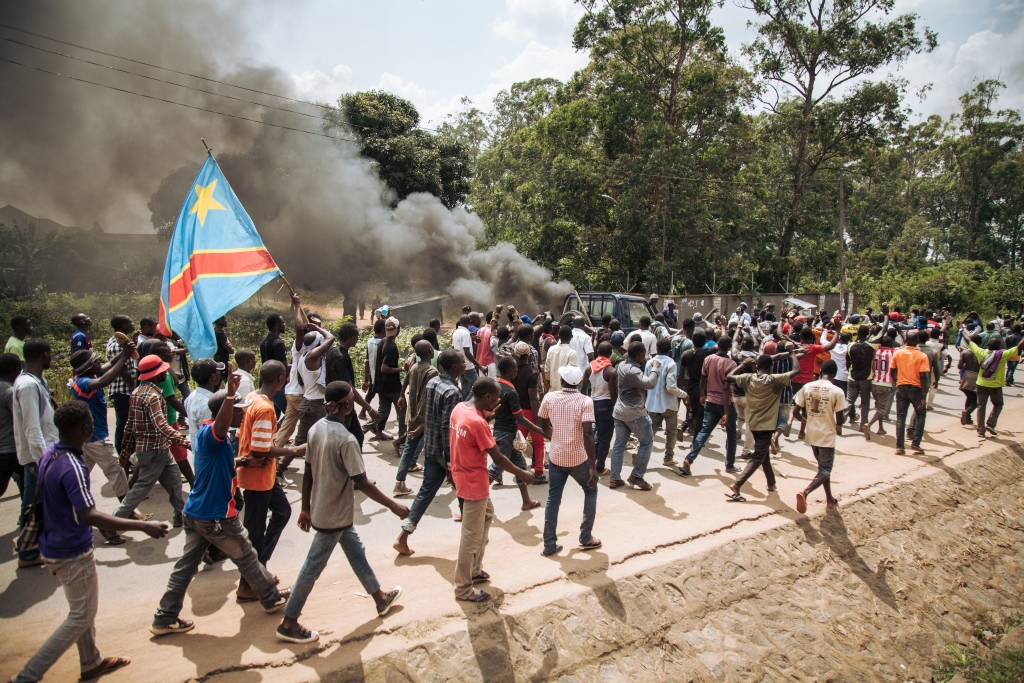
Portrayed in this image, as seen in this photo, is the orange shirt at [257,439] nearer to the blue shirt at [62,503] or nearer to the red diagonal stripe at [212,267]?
the blue shirt at [62,503]

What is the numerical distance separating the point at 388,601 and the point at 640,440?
3.40 metres

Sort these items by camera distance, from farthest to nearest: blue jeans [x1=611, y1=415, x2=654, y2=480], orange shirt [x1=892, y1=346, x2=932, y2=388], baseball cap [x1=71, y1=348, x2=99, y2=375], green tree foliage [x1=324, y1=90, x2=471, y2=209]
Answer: green tree foliage [x1=324, y1=90, x2=471, y2=209]
orange shirt [x1=892, y1=346, x2=932, y2=388]
blue jeans [x1=611, y1=415, x2=654, y2=480]
baseball cap [x1=71, y1=348, x2=99, y2=375]

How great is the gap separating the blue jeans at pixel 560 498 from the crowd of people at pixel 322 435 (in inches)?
0.7

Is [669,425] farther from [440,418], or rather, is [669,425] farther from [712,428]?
[440,418]

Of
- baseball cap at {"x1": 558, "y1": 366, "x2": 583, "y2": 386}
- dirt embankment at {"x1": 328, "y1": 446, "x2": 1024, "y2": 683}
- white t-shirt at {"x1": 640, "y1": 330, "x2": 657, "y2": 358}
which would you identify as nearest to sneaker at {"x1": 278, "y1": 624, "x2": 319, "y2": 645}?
dirt embankment at {"x1": 328, "y1": 446, "x2": 1024, "y2": 683}

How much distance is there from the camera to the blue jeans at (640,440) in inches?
263

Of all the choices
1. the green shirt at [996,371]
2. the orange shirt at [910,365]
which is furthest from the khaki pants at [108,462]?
the green shirt at [996,371]

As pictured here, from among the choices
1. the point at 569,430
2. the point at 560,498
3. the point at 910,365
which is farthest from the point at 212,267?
the point at 910,365

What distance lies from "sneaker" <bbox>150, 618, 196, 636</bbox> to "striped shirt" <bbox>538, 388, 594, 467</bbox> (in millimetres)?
2878

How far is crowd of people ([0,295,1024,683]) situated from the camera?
3897 millimetres

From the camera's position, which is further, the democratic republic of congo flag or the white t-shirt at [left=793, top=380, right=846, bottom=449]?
the white t-shirt at [left=793, top=380, right=846, bottom=449]

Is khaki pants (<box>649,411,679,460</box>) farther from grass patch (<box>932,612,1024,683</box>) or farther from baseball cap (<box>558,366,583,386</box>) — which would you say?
grass patch (<box>932,612,1024,683</box>)

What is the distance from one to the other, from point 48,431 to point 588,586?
183 inches

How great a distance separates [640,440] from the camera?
679 cm
